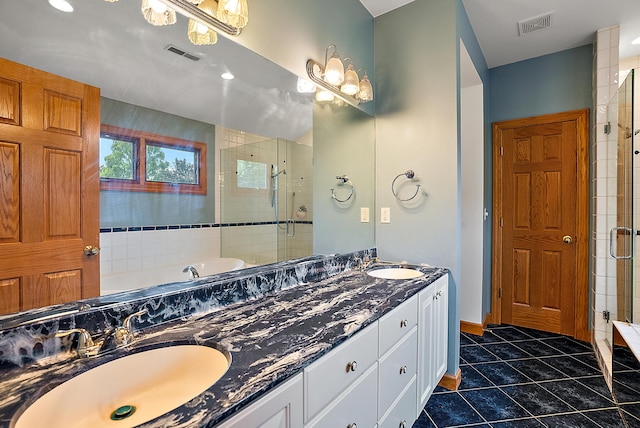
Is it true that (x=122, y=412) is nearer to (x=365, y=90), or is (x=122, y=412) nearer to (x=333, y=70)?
(x=333, y=70)

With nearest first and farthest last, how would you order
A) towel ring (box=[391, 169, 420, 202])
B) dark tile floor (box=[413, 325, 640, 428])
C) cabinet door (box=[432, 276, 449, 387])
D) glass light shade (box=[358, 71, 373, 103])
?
dark tile floor (box=[413, 325, 640, 428]) → cabinet door (box=[432, 276, 449, 387]) → glass light shade (box=[358, 71, 373, 103]) → towel ring (box=[391, 169, 420, 202])

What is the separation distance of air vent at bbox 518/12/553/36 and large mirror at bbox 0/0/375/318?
1720 millimetres

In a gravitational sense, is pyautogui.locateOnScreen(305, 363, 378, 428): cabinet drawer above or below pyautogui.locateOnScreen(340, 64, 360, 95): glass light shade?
below

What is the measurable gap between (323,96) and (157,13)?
1097mm

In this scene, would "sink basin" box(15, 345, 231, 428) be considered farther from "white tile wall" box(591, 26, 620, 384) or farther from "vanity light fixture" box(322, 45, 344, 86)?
"white tile wall" box(591, 26, 620, 384)

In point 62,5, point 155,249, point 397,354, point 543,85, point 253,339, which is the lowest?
point 397,354

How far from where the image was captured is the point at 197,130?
132 cm

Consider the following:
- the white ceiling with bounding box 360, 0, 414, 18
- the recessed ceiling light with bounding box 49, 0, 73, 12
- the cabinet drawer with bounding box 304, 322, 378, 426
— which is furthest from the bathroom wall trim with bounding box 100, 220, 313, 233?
the white ceiling with bounding box 360, 0, 414, 18

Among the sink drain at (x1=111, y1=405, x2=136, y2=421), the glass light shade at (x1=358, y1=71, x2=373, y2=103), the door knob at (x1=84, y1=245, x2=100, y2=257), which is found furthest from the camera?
the glass light shade at (x1=358, y1=71, x2=373, y2=103)

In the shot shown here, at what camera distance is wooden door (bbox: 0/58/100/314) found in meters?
0.80

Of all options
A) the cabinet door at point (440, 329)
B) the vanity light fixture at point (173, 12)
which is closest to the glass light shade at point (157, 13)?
the vanity light fixture at point (173, 12)

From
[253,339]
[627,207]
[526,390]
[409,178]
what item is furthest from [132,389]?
[627,207]

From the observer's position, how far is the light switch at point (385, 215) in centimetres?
237

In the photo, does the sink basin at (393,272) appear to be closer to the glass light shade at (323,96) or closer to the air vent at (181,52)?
the glass light shade at (323,96)
